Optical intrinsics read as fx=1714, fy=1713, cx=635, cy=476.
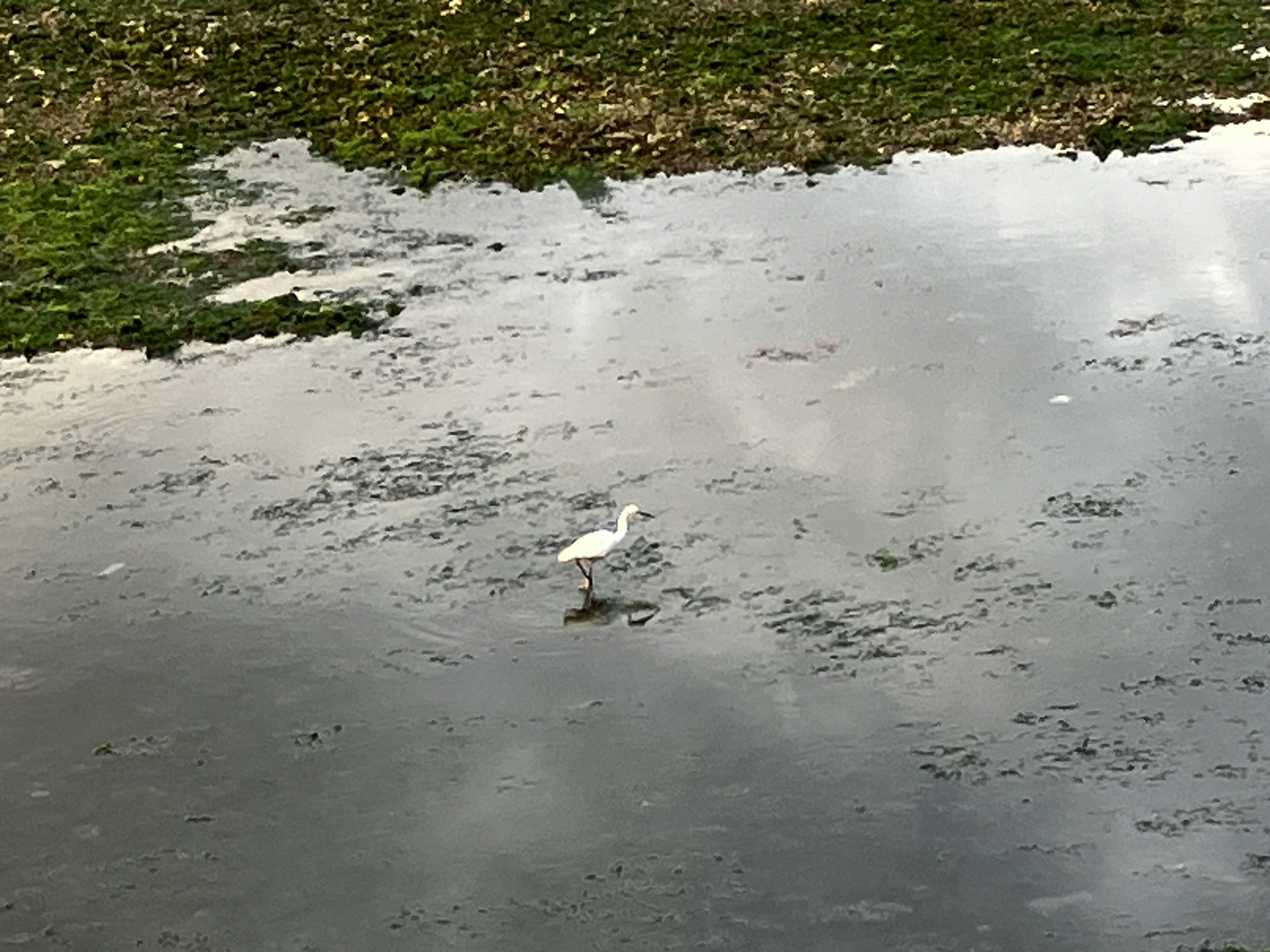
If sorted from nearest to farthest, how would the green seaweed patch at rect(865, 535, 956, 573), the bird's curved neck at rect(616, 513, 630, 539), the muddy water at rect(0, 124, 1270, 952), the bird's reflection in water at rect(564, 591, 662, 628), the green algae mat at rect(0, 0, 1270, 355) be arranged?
the muddy water at rect(0, 124, 1270, 952) < the bird's reflection in water at rect(564, 591, 662, 628) < the bird's curved neck at rect(616, 513, 630, 539) < the green seaweed patch at rect(865, 535, 956, 573) < the green algae mat at rect(0, 0, 1270, 355)

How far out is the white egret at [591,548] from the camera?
12680 millimetres

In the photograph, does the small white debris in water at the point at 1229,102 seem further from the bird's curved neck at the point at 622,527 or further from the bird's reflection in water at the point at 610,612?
the bird's reflection in water at the point at 610,612

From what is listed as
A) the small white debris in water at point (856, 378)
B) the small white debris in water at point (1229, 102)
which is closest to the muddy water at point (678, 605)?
the small white debris in water at point (856, 378)

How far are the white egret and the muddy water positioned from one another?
29 cm

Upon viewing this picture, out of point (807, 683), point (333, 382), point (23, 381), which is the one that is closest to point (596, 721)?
point (807, 683)

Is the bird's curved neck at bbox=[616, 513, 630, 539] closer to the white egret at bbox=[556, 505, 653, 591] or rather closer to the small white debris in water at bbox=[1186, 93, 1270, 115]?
the white egret at bbox=[556, 505, 653, 591]

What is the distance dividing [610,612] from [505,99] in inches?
588

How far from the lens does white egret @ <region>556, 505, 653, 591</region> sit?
12680 mm

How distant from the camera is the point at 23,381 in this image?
58.2 feet

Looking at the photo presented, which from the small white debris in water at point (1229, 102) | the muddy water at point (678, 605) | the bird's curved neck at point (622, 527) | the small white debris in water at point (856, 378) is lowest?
the muddy water at point (678, 605)

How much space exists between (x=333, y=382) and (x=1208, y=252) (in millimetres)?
9563

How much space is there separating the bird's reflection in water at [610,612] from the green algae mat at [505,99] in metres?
6.63

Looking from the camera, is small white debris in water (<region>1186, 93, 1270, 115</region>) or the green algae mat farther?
small white debris in water (<region>1186, 93, 1270, 115</region>)

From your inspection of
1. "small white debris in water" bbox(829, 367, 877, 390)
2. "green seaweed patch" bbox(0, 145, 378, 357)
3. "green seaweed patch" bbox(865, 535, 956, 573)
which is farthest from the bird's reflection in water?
"green seaweed patch" bbox(0, 145, 378, 357)
